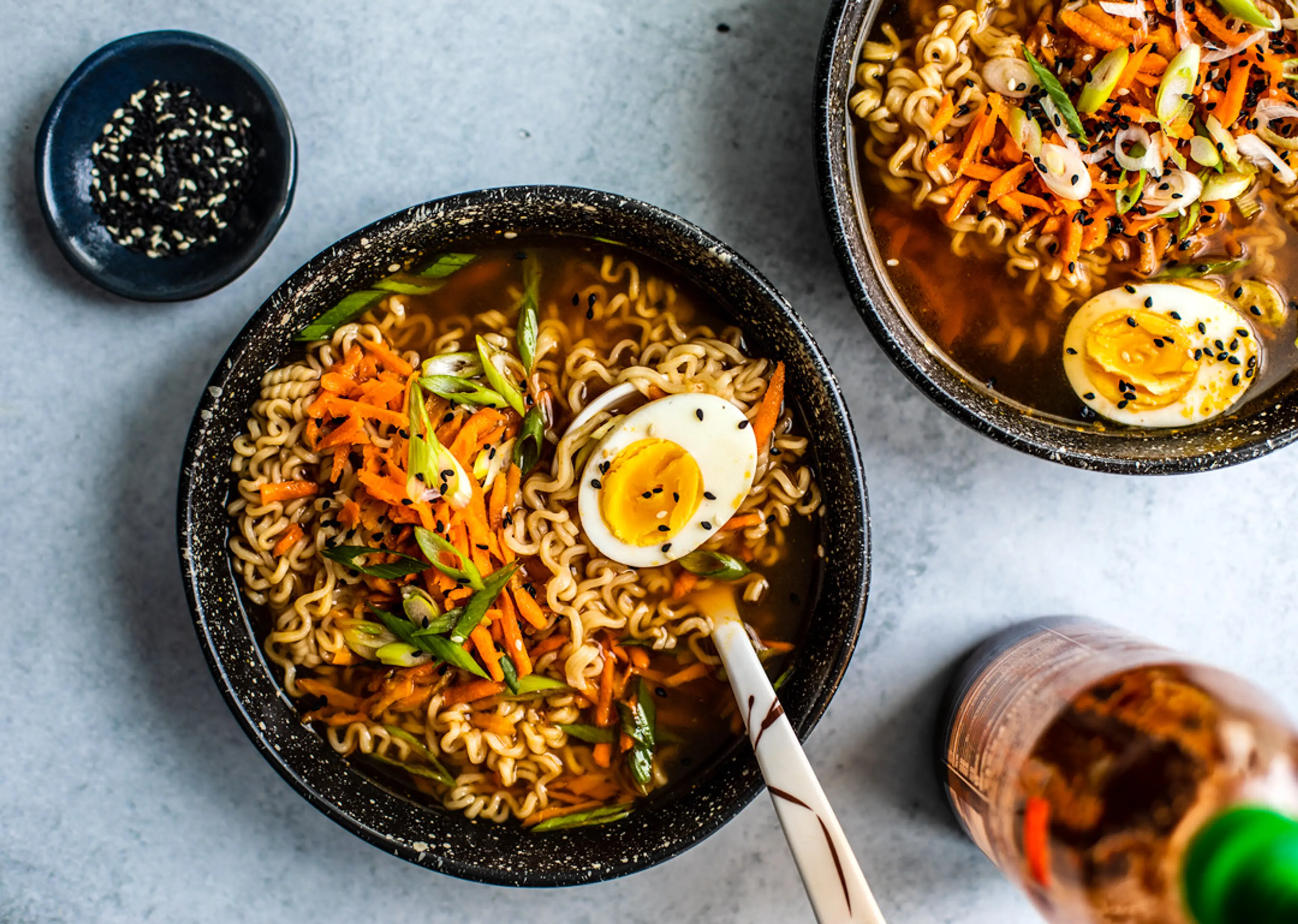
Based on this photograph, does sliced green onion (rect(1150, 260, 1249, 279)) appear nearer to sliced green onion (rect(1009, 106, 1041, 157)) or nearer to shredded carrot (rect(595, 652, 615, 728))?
sliced green onion (rect(1009, 106, 1041, 157))

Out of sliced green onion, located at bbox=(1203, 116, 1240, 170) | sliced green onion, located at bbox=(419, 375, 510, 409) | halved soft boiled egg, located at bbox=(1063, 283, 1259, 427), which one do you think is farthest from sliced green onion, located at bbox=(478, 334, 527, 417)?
sliced green onion, located at bbox=(1203, 116, 1240, 170)

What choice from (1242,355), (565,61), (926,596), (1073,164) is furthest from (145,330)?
(1242,355)

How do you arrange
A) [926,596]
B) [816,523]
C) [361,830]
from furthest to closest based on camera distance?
1. [926,596]
2. [816,523]
3. [361,830]

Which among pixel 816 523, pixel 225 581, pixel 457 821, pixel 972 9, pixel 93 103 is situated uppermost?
pixel 972 9

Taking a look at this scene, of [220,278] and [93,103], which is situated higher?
[93,103]

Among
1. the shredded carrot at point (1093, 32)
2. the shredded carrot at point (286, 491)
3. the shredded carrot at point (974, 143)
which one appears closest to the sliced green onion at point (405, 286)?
the shredded carrot at point (286, 491)

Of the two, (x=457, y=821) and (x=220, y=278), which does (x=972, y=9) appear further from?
(x=457, y=821)

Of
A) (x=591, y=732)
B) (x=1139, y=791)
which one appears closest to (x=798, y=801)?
(x=591, y=732)
